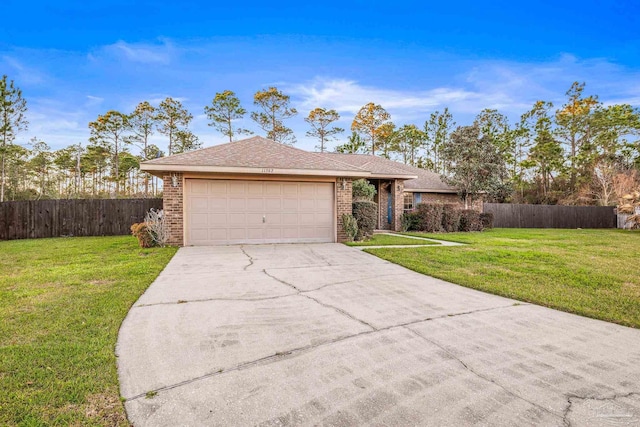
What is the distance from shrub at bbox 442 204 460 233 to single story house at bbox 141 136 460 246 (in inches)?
240

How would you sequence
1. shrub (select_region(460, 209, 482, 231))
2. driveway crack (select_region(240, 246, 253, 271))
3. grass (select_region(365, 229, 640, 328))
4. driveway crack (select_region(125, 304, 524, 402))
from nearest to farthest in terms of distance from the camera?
driveway crack (select_region(125, 304, 524, 402))
grass (select_region(365, 229, 640, 328))
driveway crack (select_region(240, 246, 253, 271))
shrub (select_region(460, 209, 482, 231))

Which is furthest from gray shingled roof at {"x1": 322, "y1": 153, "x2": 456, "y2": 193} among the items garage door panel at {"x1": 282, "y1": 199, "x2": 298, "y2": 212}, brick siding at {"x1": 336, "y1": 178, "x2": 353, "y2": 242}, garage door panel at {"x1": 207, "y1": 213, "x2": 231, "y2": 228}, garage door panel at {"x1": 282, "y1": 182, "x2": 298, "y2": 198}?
garage door panel at {"x1": 207, "y1": 213, "x2": 231, "y2": 228}

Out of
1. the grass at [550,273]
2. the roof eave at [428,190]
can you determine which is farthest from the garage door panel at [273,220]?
the roof eave at [428,190]

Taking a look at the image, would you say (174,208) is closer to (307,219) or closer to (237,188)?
(237,188)

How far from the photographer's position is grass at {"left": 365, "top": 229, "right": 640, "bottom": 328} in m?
4.48

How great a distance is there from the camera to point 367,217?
11.3m

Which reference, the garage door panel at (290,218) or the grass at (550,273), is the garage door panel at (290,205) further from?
the grass at (550,273)

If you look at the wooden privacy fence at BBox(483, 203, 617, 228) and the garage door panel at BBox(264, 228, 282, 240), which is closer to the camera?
the garage door panel at BBox(264, 228, 282, 240)

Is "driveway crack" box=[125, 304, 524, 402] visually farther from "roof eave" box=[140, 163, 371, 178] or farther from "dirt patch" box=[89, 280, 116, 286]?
"roof eave" box=[140, 163, 371, 178]

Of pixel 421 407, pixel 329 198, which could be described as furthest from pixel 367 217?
pixel 421 407

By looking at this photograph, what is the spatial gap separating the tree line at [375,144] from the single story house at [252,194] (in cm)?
1191

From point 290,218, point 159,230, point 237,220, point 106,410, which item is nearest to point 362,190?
point 290,218

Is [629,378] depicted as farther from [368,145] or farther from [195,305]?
[368,145]

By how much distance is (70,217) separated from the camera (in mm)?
13695
